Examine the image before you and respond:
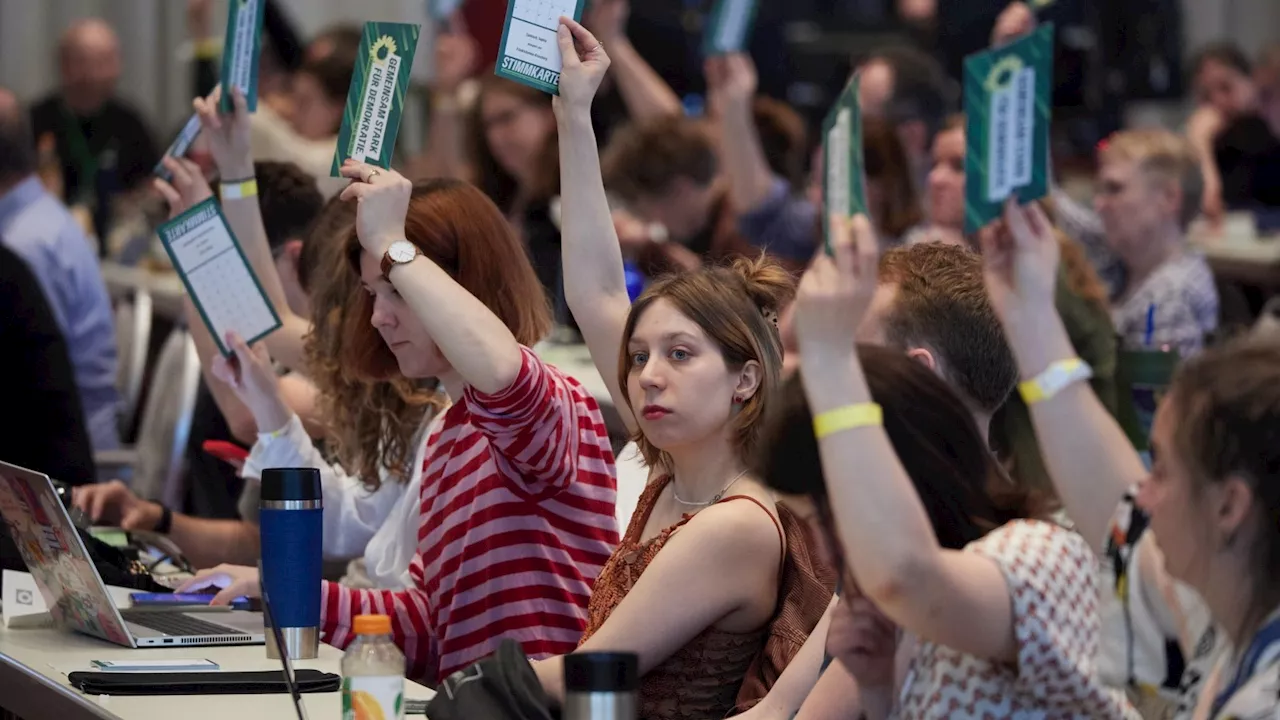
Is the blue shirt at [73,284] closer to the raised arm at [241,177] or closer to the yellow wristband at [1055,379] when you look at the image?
the raised arm at [241,177]

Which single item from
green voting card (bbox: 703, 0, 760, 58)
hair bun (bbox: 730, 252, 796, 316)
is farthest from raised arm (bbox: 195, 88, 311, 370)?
green voting card (bbox: 703, 0, 760, 58)

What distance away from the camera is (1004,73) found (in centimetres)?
170

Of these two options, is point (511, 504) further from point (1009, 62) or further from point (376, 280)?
point (1009, 62)

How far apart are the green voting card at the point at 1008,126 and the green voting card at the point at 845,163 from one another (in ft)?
0.36

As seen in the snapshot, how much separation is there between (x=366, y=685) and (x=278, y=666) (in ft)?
1.93

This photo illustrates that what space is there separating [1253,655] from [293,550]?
1.27 m

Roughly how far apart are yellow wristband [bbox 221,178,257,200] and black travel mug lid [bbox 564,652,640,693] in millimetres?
1866

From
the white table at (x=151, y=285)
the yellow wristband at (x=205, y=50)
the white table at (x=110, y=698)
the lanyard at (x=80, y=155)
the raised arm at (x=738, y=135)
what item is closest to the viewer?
the white table at (x=110, y=698)

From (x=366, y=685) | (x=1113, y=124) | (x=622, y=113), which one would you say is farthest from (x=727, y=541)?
(x=1113, y=124)

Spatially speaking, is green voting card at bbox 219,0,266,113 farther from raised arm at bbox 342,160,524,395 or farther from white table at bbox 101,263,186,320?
→ white table at bbox 101,263,186,320

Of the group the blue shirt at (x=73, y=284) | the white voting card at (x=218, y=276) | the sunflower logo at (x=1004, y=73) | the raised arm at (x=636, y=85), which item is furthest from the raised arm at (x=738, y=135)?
the sunflower logo at (x=1004, y=73)

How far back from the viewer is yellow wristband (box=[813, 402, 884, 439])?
1.56m

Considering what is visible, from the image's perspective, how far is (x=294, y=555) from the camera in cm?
233

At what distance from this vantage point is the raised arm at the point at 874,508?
155 cm
